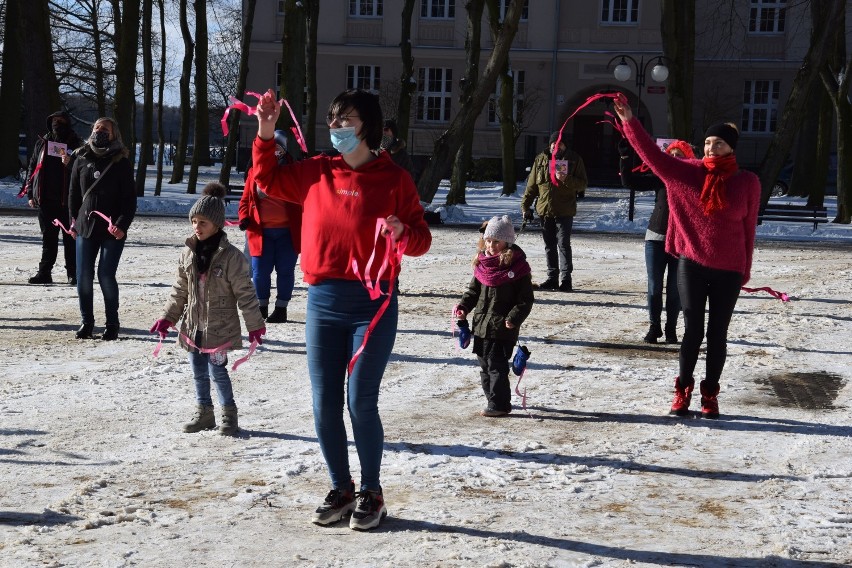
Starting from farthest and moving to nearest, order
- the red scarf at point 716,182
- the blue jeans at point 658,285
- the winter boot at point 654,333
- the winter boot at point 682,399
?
the winter boot at point 654,333 < the blue jeans at point 658,285 < the winter boot at point 682,399 < the red scarf at point 716,182

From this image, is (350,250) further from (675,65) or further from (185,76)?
(185,76)

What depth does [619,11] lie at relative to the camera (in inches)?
1876

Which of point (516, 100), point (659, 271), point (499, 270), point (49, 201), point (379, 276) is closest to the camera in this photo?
point (379, 276)

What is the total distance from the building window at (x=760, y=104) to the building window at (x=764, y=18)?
6.98 ft

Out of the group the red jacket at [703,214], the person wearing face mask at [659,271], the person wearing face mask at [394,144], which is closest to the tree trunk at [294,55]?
the person wearing face mask at [394,144]

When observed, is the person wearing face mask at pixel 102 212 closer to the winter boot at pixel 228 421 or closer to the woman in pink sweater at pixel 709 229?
the winter boot at pixel 228 421

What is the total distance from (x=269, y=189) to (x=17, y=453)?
7.41ft

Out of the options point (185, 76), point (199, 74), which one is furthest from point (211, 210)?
point (199, 74)

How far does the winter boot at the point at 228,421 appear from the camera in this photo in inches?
263

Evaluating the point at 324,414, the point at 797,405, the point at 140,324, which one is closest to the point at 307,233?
the point at 324,414

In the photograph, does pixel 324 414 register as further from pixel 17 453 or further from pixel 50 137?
pixel 50 137

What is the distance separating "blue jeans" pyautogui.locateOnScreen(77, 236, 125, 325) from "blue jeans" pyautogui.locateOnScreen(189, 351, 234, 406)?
3144 millimetres

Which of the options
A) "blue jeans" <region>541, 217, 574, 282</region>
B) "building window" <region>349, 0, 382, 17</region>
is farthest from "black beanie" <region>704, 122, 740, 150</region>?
"building window" <region>349, 0, 382, 17</region>

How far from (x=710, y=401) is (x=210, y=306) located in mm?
3247
